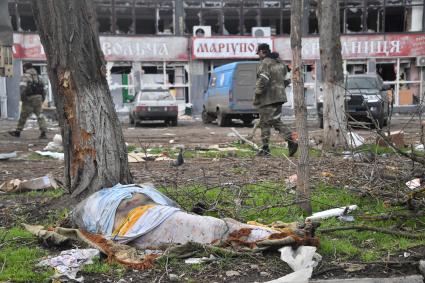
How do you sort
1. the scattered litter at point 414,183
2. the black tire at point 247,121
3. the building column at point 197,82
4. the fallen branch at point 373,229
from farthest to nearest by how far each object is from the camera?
1. the building column at point 197,82
2. the black tire at point 247,121
3. the scattered litter at point 414,183
4. the fallen branch at point 373,229

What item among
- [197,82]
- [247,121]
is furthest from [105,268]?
[197,82]

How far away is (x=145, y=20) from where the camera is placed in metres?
30.2

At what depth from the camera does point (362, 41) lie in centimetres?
2983

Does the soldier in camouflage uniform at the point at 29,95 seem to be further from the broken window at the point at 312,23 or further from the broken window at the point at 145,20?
the broken window at the point at 312,23

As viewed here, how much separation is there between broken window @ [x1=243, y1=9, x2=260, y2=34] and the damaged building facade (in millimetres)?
60

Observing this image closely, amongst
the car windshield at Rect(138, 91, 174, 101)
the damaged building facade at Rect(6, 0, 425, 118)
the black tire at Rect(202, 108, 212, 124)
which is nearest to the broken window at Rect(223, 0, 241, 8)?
the damaged building facade at Rect(6, 0, 425, 118)

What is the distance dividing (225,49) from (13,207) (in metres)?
24.0

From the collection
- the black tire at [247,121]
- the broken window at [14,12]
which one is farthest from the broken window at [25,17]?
the black tire at [247,121]

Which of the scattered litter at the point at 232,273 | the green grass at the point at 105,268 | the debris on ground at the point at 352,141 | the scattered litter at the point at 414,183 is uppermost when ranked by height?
the debris on ground at the point at 352,141

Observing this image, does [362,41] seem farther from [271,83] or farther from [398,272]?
[398,272]

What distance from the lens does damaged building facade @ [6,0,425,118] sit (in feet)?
93.3

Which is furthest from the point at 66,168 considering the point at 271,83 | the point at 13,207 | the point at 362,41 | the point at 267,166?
the point at 362,41

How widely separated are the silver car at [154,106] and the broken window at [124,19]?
10.3m

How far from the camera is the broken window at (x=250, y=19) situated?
1205 inches
